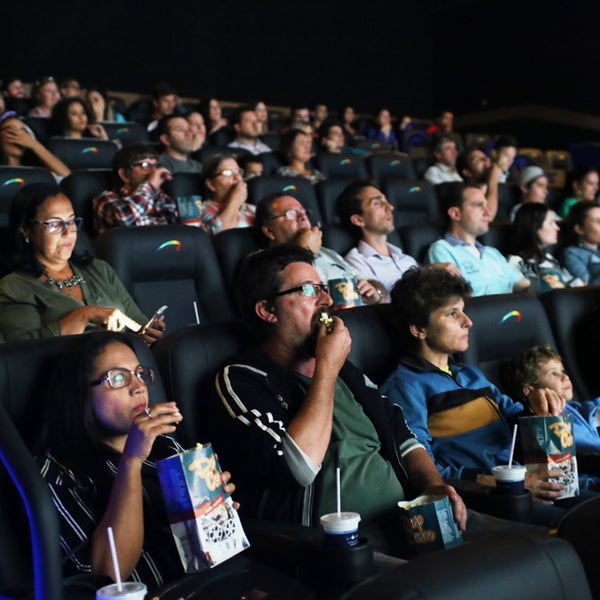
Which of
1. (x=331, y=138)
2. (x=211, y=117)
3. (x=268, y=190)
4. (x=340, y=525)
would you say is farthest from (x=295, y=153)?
(x=340, y=525)

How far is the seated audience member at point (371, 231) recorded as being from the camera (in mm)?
3559

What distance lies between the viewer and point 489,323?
8.63 ft

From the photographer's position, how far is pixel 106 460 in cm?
166

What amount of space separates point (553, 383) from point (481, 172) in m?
3.45

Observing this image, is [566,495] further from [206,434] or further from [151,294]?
[151,294]

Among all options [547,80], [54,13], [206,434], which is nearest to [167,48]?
[54,13]

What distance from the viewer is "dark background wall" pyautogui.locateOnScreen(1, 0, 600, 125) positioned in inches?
348

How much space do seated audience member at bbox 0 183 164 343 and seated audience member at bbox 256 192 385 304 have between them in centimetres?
68

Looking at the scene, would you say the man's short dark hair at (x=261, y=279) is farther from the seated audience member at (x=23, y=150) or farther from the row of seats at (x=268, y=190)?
the seated audience member at (x=23, y=150)

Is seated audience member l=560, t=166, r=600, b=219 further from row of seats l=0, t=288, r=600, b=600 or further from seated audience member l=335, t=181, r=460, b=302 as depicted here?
row of seats l=0, t=288, r=600, b=600

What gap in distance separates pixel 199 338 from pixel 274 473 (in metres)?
0.36

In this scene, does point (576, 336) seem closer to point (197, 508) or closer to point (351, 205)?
point (351, 205)

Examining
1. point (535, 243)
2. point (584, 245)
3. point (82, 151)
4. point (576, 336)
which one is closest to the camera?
point (576, 336)

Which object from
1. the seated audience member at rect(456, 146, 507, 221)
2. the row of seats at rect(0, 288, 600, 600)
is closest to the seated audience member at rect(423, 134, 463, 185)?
the seated audience member at rect(456, 146, 507, 221)
